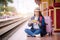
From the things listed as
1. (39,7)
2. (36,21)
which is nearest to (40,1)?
(39,7)

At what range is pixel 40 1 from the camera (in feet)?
17.2

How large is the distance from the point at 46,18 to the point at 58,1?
143 cm

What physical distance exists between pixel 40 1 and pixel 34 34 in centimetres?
108

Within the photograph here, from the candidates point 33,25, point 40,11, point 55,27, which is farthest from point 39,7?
point 55,27

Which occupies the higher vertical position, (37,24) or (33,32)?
(37,24)

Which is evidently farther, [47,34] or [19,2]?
[19,2]

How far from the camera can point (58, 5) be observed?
5988 millimetres

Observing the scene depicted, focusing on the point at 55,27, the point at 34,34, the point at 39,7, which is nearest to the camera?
the point at 34,34

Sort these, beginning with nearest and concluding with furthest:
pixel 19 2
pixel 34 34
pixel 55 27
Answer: pixel 34 34 < pixel 19 2 < pixel 55 27

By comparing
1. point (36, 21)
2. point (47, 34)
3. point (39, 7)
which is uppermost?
point (39, 7)

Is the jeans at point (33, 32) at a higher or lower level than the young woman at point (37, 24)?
lower

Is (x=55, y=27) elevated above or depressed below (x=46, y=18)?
below

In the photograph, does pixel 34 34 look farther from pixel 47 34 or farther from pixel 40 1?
pixel 40 1

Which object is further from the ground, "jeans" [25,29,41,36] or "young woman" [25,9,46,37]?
"young woman" [25,9,46,37]
